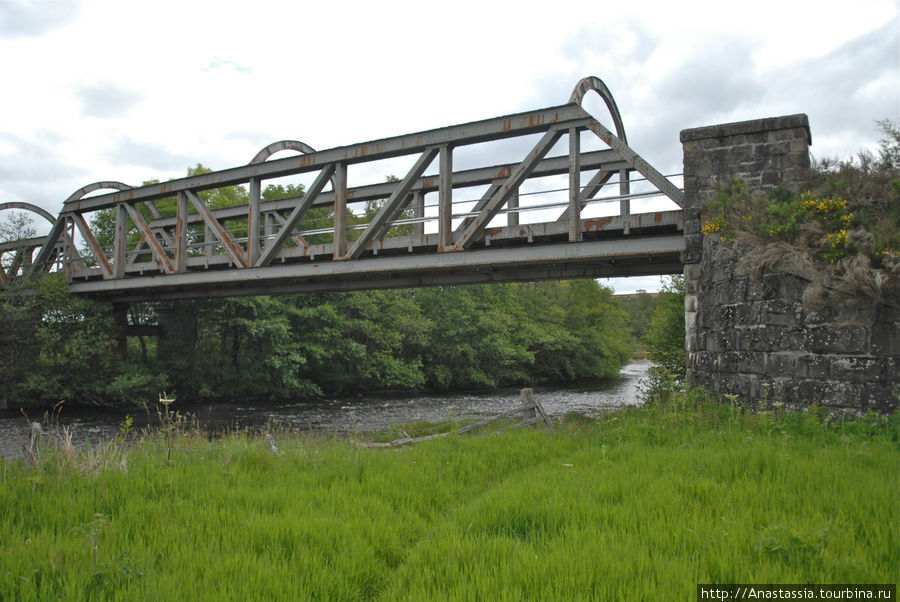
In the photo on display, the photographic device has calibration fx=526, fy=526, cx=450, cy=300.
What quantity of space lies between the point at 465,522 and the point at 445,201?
31.5ft

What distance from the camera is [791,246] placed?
24.3 ft

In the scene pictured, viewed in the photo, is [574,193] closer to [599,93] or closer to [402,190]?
[599,93]

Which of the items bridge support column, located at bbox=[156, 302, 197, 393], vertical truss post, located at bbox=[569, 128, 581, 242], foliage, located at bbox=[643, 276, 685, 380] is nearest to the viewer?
vertical truss post, located at bbox=[569, 128, 581, 242]

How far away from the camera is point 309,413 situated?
20.5 metres

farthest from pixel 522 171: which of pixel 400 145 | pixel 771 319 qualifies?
pixel 771 319

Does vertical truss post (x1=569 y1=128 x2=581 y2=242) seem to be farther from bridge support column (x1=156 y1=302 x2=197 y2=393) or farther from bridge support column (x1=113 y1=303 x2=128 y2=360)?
bridge support column (x1=113 y1=303 x2=128 y2=360)

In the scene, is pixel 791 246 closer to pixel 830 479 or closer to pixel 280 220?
pixel 830 479

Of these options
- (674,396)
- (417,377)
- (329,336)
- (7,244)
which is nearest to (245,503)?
(674,396)

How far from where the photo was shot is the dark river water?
16094 millimetres

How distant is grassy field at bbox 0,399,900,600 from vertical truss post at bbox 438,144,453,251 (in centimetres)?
730

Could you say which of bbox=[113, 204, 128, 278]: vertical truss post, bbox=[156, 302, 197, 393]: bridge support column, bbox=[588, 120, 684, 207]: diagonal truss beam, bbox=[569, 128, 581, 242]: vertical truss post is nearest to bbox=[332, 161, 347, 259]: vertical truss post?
bbox=[569, 128, 581, 242]: vertical truss post

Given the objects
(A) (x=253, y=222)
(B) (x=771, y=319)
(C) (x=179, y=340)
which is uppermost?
(A) (x=253, y=222)

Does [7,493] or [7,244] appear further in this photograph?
[7,244]

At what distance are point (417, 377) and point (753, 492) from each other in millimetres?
25352
